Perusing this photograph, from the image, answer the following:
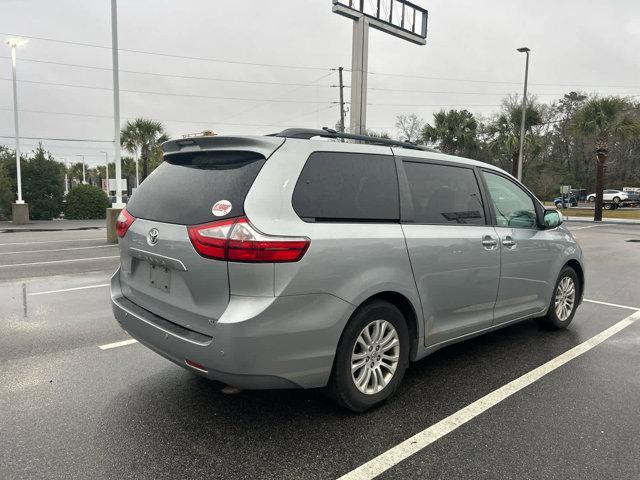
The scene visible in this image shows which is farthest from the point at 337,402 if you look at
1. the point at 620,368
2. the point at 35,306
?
the point at 35,306

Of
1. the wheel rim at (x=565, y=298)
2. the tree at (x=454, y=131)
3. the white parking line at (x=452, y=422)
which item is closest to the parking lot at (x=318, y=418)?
the white parking line at (x=452, y=422)

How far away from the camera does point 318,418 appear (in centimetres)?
315

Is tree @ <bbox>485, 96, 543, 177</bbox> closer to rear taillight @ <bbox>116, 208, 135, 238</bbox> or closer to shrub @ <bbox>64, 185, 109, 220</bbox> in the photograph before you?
shrub @ <bbox>64, 185, 109, 220</bbox>

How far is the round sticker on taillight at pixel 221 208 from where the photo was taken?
272 centimetres

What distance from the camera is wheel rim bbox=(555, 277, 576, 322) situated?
201 inches

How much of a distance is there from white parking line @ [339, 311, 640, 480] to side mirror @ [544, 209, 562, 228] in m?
1.22

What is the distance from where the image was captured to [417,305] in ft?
11.0

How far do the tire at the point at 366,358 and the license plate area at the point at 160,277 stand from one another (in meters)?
1.14

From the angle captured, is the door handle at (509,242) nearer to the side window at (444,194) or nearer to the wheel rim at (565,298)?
the side window at (444,194)

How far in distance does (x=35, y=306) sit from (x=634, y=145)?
214 feet

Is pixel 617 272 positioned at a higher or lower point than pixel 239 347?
lower

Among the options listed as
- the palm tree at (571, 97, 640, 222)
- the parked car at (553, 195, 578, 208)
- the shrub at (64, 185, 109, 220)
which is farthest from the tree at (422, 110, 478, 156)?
the shrub at (64, 185, 109, 220)

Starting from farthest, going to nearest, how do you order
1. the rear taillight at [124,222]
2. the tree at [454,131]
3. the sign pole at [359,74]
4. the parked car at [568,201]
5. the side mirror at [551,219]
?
A: the parked car at [568,201] < the tree at [454,131] < the sign pole at [359,74] < the side mirror at [551,219] < the rear taillight at [124,222]

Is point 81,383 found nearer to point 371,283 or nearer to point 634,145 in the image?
point 371,283
